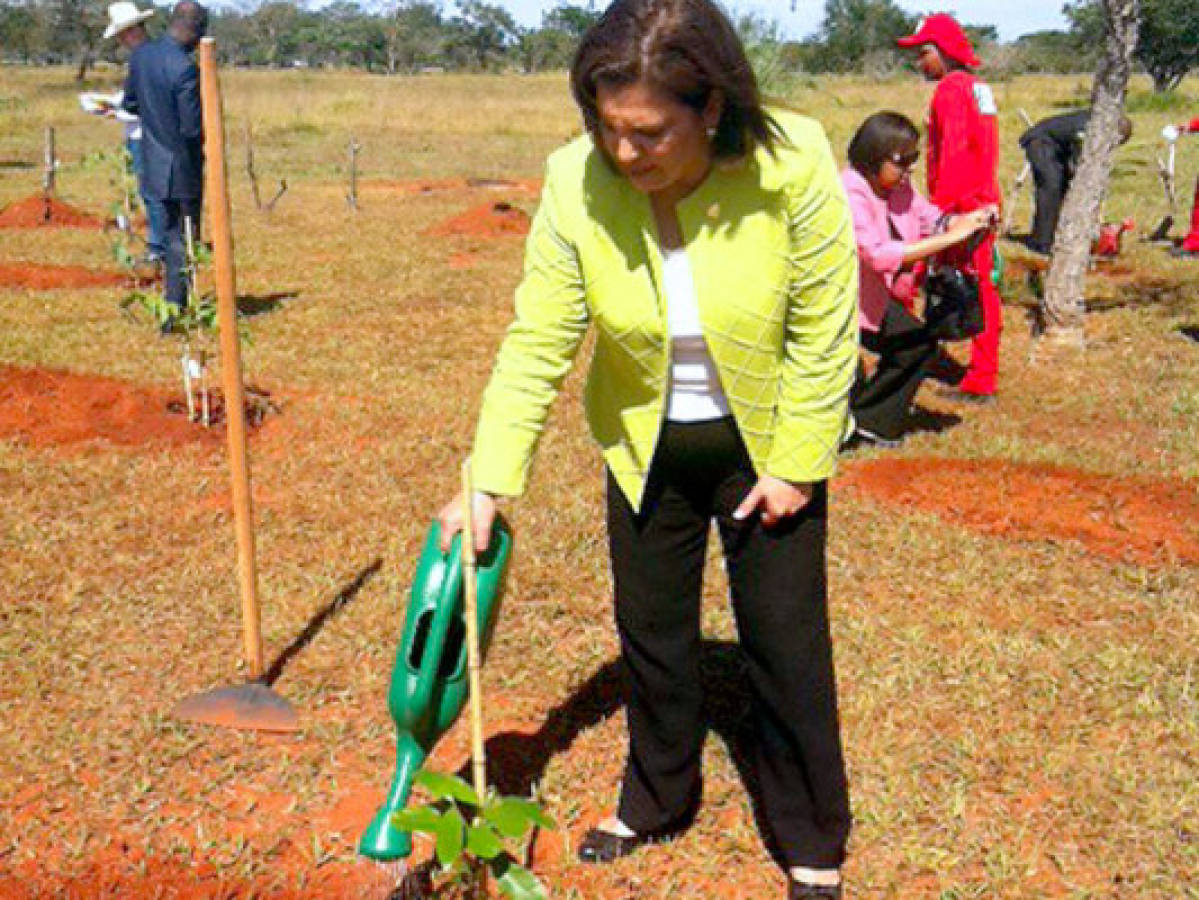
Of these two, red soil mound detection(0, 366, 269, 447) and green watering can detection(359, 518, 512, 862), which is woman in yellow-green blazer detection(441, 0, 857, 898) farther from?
red soil mound detection(0, 366, 269, 447)

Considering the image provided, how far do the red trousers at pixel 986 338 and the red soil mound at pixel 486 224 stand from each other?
276 inches

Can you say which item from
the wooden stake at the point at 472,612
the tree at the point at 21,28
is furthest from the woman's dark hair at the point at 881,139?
the tree at the point at 21,28

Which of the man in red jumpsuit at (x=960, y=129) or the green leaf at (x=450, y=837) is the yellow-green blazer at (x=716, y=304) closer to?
the green leaf at (x=450, y=837)

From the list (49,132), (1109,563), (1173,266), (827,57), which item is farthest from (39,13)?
(1109,563)

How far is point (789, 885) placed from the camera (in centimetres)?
275

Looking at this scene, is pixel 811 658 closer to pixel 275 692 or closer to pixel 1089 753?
pixel 1089 753

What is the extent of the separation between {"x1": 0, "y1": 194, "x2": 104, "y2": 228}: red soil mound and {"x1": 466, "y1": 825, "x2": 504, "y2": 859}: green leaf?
12253mm

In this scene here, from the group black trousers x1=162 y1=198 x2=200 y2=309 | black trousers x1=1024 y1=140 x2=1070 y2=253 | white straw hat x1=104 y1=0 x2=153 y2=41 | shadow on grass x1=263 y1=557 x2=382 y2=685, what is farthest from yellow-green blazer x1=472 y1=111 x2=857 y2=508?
black trousers x1=1024 y1=140 x2=1070 y2=253

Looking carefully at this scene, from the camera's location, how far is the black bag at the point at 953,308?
224 inches

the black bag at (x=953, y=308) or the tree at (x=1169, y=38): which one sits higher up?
the tree at (x=1169, y=38)

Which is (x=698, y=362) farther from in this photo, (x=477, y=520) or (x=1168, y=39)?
(x=1168, y=39)

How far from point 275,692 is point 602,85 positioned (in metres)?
2.27

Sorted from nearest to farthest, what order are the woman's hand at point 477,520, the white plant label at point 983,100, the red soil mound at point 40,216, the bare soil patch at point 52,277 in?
1. the woman's hand at point 477,520
2. the white plant label at point 983,100
3. the bare soil patch at point 52,277
4. the red soil mound at point 40,216

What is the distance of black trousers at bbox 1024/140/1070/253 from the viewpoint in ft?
38.7
